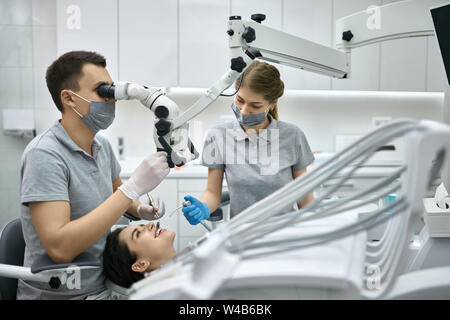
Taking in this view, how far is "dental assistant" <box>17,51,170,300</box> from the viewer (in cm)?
114

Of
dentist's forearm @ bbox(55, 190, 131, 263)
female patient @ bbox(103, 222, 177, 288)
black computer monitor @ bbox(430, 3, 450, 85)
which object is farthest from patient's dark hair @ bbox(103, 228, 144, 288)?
black computer monitor @ bbox(430, 3, 450, 85)

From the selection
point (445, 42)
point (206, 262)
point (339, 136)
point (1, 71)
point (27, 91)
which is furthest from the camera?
point (339, 136)

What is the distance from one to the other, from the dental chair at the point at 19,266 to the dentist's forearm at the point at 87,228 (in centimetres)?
4

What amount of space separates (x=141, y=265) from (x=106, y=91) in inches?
22.4

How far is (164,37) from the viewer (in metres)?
3.15

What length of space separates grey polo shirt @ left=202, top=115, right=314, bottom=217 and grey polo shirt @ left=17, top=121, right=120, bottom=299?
0.56 metres

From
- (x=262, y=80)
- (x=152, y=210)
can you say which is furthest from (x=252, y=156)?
(x=152, y=210)

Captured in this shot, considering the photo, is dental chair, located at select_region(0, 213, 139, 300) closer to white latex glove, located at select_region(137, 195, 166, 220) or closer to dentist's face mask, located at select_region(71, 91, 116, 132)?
white latex glove, located at select_region(137, 195, 166, 220)

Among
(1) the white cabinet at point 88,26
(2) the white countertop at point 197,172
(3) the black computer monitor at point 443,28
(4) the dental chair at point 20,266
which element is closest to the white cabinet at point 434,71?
(2) the white countertop at point 197,172

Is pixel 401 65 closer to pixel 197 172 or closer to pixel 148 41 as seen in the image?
pixel 197 172

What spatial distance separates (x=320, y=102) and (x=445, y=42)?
2.47 metres

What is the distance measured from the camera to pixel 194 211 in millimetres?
1523

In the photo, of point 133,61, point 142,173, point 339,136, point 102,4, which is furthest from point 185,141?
point 339,136
